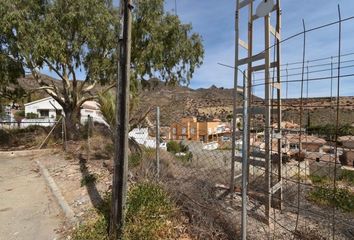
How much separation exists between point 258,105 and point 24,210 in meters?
4.93

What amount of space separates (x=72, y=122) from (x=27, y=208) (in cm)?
1001

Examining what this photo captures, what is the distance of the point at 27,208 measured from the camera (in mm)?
5543

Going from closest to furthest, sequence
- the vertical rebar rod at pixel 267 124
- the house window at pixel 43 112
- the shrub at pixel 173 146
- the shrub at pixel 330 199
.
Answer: the vertical rebar rod at pixel 267 124 < the shrub at pixel 330 199 < the shrub at pixel 173 146 < the house window at pixel 43 112

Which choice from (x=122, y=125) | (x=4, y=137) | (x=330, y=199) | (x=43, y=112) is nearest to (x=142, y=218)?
(x=122, y=125)

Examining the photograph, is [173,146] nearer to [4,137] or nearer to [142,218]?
[4,137]

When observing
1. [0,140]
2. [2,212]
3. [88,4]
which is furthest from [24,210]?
[0,140]

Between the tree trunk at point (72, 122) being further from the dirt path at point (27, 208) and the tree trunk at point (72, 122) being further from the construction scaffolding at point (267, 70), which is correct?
the construction scaffolding at point (267, 70)

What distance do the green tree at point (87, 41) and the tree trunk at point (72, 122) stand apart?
0.05m

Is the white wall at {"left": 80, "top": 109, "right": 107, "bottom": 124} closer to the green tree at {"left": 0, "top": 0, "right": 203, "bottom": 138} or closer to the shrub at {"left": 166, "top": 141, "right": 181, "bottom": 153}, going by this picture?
the green tree at {"left": 0, "top": 0, "right": 203, "bottom": 138}

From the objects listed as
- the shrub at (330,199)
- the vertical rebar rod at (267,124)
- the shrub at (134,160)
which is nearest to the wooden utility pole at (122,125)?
the vertical rebar rod at (267,124)

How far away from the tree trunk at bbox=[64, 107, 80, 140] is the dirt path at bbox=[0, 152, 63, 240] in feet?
17.5

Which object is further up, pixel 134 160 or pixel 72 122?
pixel 72 122

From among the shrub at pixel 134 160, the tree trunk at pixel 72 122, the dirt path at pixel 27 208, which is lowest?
the dirt path at pixel 27 208

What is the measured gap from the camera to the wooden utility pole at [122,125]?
374cm
